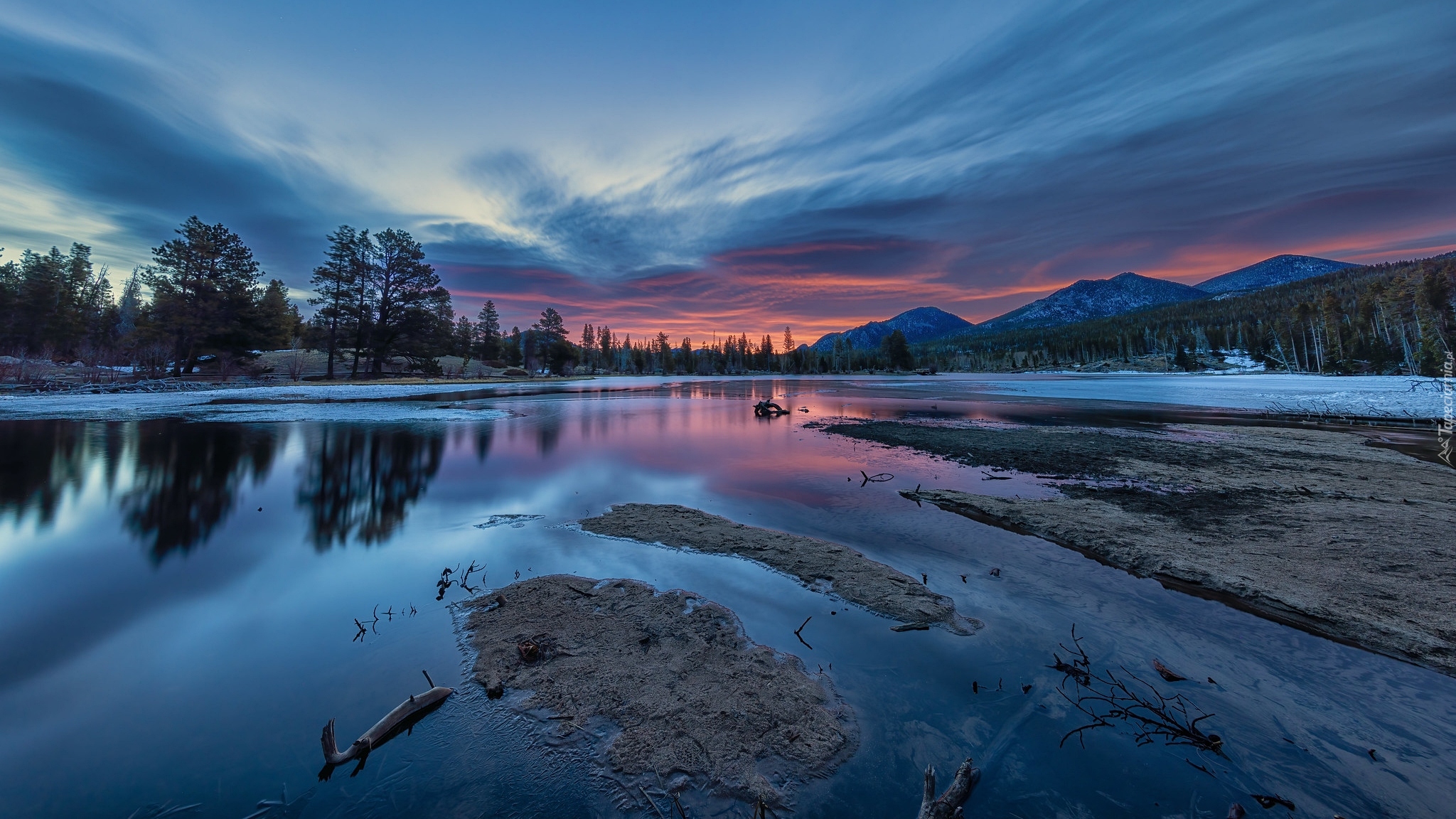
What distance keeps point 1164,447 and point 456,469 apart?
72.1 feet

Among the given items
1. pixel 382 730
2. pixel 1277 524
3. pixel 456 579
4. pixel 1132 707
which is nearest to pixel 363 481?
pixel 456 579

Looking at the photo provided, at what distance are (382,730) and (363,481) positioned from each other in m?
10.2

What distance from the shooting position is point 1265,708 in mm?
3807

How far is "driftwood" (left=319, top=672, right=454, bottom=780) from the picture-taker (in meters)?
3.07

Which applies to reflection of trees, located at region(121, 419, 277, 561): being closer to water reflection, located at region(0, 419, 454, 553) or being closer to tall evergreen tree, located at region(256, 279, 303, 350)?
water reflection, located at region(0, 419, 454, 553)

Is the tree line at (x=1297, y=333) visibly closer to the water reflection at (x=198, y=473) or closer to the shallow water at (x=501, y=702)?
the shallow water at (x=501, y=702)

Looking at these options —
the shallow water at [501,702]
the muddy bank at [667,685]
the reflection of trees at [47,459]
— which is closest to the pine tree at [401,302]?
the reflection of trees at [47,459]

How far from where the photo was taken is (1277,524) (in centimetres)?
782

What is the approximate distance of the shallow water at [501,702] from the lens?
9.73 feet

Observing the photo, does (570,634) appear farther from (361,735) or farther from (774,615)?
(774,615)

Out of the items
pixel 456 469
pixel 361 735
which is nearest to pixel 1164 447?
pixel 361 735

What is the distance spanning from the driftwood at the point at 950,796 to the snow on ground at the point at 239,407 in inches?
989

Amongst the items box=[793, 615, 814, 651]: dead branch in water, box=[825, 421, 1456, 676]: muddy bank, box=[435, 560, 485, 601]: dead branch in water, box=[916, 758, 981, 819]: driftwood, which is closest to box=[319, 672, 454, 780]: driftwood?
box=[435, 560, 485, 601]: dead branch in water

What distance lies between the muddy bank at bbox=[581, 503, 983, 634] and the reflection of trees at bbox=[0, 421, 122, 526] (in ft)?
32.2
